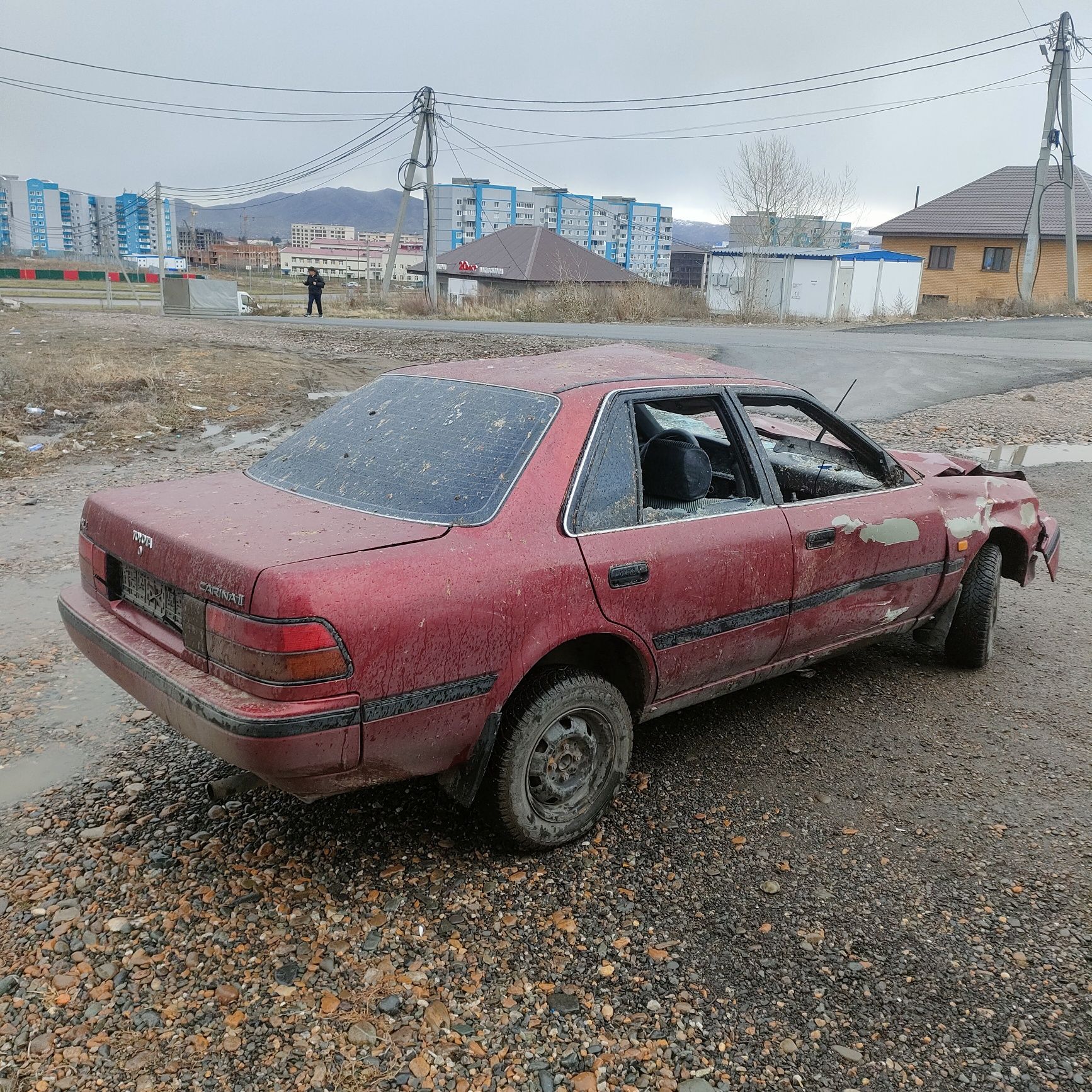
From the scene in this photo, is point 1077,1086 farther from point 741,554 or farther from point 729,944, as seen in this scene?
point 741,554

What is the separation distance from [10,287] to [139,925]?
2027 inches

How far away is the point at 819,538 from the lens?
4.01 metres

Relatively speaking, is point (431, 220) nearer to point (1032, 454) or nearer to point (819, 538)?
point (1032, 454)

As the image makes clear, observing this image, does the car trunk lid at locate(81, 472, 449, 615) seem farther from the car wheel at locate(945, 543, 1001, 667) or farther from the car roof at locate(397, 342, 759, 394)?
the car wheel at locate(945, 543, 1001, 667)

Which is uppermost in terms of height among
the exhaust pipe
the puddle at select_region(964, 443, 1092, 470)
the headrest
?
the headrest

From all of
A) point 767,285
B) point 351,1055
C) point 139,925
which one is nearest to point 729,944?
point 351,1055

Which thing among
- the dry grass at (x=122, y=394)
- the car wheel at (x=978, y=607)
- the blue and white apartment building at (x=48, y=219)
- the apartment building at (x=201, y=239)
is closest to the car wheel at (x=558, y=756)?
the car wheel at (x=978, y=607)

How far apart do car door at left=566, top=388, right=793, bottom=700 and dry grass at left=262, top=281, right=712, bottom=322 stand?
26298 mm

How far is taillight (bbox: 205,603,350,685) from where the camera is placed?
2.64 m

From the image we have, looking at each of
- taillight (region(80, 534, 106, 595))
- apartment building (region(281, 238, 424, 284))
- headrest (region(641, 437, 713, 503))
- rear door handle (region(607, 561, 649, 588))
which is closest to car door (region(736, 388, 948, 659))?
headrest (region(641, 437, 713, 503))

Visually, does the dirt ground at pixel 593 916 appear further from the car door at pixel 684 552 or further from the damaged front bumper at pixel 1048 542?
the damaged front bumper at pixel 1048 542

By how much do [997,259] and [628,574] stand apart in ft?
177

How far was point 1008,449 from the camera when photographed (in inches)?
438

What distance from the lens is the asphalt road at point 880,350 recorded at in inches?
585
